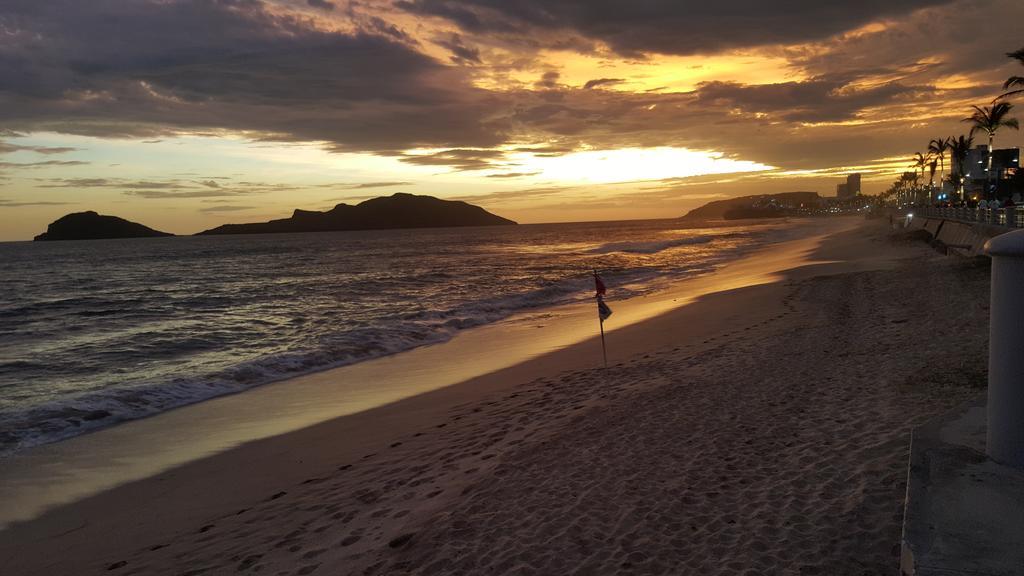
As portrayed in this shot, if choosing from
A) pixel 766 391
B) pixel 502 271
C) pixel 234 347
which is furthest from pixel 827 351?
pixel 502 271

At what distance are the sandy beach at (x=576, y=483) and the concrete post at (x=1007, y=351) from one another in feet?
2.93

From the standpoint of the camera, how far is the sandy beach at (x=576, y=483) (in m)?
4.62

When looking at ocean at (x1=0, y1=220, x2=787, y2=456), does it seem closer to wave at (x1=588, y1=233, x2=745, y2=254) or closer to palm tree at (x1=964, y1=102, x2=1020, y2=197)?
wave at (x1=588, y1=233, x2=745, y2=254)

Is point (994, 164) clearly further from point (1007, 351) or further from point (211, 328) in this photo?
point (1007, 351)

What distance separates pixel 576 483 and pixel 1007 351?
354 centimetres

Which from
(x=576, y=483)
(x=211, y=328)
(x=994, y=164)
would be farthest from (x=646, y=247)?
(x=994, y=164)

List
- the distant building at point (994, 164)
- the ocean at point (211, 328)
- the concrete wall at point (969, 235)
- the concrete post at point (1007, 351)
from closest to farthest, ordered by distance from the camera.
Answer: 1. the concrete post at point (1007, 351)
2. the ocean at point (211, 328)
3. the concrete wall at point (969, 235)
4. the distant building at point (994, 164)

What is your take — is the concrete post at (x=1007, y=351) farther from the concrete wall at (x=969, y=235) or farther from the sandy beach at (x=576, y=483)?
the concrete wall at (x=969, y=235)

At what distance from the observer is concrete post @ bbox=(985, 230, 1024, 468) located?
159 inches

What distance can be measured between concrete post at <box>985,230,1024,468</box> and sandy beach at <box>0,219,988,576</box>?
2.93ft

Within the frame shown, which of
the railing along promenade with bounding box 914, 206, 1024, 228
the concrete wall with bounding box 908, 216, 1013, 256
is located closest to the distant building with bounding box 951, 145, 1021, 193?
the railing along promenade with bounding box 914, 206, 1024, 228

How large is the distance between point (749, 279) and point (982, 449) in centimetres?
2447

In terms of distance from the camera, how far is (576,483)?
5871mm

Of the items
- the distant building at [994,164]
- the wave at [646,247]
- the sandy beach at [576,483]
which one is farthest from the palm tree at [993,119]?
the sandy beach at [576,483]
